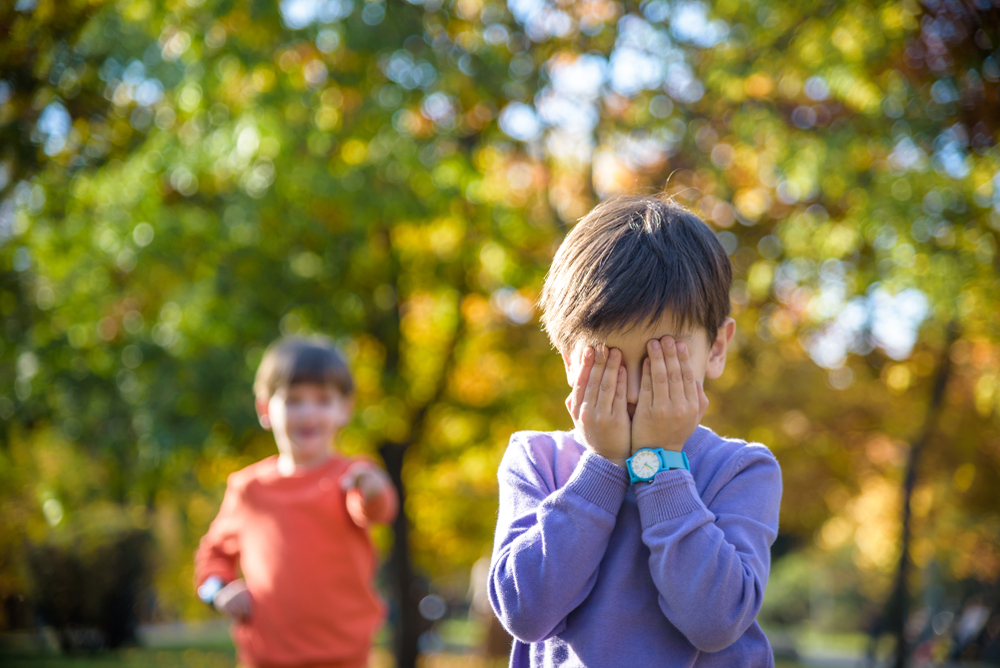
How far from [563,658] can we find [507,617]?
0.52 ft

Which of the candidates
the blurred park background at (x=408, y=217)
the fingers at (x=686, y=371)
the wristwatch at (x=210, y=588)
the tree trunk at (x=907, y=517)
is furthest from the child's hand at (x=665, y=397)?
the tree trunk at (x=907, y=517)

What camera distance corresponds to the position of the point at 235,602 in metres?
3.52

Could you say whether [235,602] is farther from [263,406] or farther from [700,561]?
[700,561]

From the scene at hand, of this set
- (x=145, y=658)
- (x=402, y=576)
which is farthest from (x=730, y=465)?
(x=145, y=658)

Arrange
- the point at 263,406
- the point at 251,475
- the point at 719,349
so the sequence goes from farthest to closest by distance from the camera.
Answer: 1. the point at 263,406
2. the point at 251,475
3. the point at 719,349

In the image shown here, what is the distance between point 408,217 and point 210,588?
5.18 metres

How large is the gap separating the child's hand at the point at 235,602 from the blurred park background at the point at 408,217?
170 inches

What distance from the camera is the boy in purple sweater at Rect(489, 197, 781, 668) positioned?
4.96ft

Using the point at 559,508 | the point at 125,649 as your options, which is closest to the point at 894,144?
the point at 559,508

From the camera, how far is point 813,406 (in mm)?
11180

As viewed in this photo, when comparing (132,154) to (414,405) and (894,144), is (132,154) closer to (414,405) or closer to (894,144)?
(414,405)

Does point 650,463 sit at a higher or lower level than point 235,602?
higher

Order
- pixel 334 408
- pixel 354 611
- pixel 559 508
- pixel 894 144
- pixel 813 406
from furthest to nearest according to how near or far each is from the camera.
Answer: pixel 813 406 → pixel 894 144 → pixel 334 408 → pixel 354 611 → pixel 559 508

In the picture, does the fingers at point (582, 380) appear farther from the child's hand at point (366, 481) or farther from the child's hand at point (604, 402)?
the child's hand at point (366, 481)
